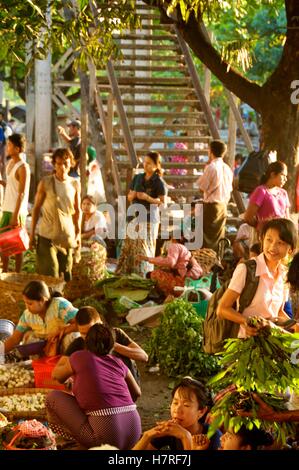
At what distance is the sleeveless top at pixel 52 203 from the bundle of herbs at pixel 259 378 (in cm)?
565

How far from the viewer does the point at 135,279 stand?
11.9 m

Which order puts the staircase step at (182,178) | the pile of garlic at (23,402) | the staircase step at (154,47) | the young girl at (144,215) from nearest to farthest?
the pile of garlic at (23,402)
the young girl at (144,215)
the staircase step at (182,178)
the staircase step at (154,47)

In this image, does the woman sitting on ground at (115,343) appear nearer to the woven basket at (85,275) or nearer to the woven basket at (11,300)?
the woven basket at (11,300)

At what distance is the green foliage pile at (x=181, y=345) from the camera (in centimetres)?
927

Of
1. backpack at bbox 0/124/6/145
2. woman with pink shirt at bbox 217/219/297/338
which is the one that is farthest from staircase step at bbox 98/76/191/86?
woman with pink shirt at bbox 217/219/297/338

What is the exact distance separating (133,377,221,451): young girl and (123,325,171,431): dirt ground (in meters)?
1.88

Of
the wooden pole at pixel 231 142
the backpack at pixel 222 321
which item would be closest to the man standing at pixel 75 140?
the wooden pole at pixel 231 142

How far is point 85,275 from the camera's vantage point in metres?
12.0

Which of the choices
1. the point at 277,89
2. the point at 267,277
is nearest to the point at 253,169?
the point at 277,89

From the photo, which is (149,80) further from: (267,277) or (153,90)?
(267,277)

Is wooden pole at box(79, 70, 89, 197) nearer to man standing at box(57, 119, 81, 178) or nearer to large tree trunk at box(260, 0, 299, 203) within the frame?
man standing at box(57, 119, 81, 178)

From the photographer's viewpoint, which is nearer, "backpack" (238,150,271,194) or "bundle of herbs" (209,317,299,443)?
"bundle of herbs" (209,317,299,443)

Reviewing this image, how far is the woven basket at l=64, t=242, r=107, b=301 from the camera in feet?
39.2
